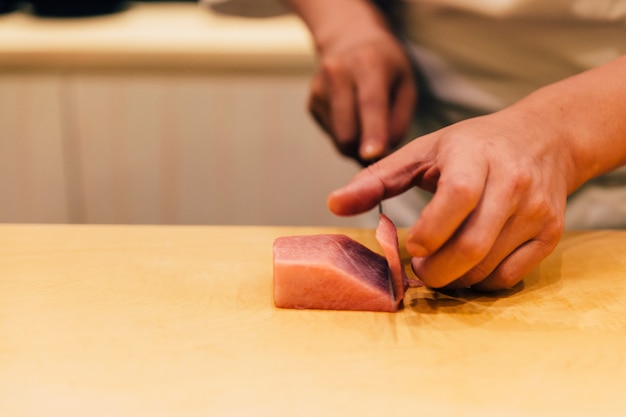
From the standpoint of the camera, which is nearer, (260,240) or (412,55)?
(260,240)

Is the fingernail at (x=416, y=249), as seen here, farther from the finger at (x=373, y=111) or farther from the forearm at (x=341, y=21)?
the forearm at (x=341, y=21)

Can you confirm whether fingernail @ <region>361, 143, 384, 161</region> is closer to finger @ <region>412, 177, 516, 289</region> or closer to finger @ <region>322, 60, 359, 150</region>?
finger @ <region>322, 60, 359, 150</region>

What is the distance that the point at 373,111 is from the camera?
127 cm

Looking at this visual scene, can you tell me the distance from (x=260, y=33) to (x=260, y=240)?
4.96ft

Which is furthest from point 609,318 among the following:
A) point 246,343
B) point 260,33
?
point 260,33

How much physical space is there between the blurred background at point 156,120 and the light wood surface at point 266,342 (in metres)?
1.45

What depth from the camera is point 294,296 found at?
36.7 inches

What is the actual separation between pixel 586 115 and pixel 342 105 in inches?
17.8

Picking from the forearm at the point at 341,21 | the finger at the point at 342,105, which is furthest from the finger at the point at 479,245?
the forearm at the point at 341,21

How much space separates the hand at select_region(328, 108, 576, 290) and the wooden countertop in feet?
5.03

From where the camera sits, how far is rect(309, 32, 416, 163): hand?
1.27 metres

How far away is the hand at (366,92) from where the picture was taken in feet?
4.16

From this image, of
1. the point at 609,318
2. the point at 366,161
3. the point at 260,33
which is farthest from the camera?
the point at 260,33

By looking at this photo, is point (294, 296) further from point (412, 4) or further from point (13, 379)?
point (412, 4)
